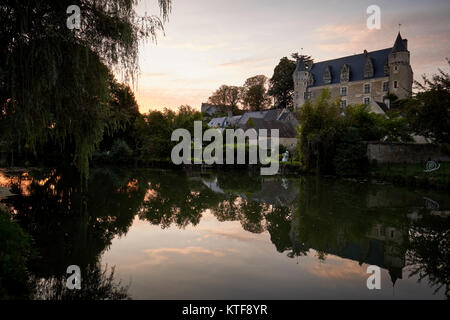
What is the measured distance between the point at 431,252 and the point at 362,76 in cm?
6116

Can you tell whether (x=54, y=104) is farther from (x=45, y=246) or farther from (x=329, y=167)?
(x=329, y=167)

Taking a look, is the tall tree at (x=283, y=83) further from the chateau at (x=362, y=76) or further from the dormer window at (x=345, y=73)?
the dormer window at (x=345, y=73)

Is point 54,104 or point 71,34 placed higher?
point 71,34

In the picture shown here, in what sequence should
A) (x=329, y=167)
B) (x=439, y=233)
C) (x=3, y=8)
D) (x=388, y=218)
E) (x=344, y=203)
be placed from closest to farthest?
1. (x=3, y=8)
2. (x=439, y=233)
3. (x=388, y=218)
4. (x=344, y=203)
5. (x=329, y=167)

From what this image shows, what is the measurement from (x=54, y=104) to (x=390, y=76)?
59883 millimetres

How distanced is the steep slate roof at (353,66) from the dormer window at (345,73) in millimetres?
720

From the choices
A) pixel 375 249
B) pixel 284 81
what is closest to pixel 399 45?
pixel 284 81

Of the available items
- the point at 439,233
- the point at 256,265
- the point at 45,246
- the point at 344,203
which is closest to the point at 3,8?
A: the point at 45,246

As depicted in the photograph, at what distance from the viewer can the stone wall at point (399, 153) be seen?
25.6m

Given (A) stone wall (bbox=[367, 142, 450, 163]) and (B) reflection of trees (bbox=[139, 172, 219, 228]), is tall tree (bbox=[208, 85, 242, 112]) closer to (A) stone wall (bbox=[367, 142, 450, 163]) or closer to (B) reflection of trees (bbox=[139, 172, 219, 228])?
(A) stone wall (bbox=[367, 142, 450, 163])

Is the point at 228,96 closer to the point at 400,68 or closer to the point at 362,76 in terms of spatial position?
the point at 362,76

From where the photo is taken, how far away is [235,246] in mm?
7598

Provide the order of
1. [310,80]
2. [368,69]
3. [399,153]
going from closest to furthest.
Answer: [399,153] < [368,69] < [310,80]

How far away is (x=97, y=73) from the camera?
7.51 m
